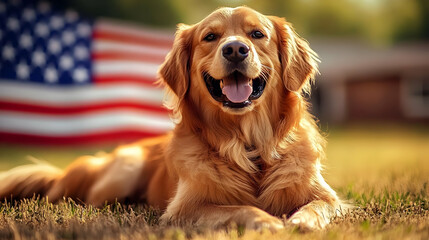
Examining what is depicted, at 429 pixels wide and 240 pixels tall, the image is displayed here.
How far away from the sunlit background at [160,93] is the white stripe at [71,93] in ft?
0.08

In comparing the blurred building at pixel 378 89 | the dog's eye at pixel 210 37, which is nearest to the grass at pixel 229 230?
the dog's eye at pixel 210 37

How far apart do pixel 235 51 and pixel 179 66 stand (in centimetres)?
75

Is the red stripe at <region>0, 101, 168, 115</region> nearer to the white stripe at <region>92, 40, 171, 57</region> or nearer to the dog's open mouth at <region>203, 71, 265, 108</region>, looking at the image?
the white stripe at <region>92, 40, 171, 57</region>

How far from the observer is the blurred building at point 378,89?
20578mm

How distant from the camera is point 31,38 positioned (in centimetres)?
820

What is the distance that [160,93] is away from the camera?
8.95 m

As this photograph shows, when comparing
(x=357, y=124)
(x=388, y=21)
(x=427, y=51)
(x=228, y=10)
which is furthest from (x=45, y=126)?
(x=388, y=21)

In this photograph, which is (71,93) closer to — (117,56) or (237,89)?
(117,56)

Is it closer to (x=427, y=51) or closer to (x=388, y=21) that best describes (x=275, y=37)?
(x=427, y=51)

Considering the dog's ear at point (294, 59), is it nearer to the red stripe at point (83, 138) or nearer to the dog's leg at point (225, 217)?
the dog's leg at point (225, 217)

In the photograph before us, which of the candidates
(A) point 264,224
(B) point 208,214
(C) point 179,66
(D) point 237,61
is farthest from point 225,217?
(C) point 179,66

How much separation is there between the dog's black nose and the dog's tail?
2.29 meters

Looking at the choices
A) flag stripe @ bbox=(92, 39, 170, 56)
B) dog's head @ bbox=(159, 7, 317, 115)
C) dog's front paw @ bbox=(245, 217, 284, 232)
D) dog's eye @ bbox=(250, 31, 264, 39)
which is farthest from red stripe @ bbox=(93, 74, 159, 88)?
dog's front paw @ bbox=(245, 217, 284, 232)

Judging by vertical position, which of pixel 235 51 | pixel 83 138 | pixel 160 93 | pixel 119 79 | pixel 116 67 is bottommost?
pixel 83 138
